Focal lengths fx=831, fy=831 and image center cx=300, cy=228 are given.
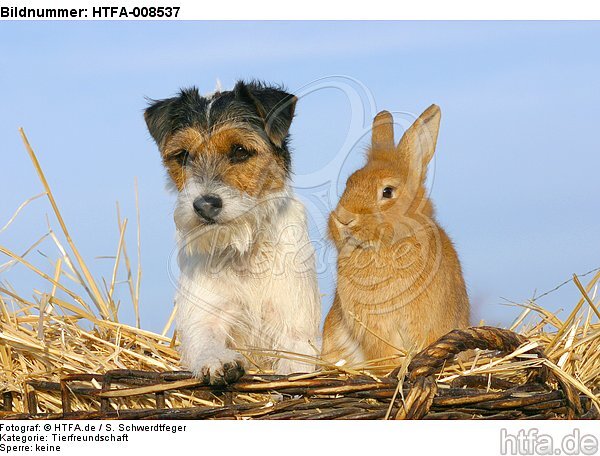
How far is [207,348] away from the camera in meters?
4.71

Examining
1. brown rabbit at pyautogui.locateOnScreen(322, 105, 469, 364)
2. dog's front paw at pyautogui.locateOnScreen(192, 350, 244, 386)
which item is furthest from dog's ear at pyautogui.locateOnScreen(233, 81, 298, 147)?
dog's front paw at pyautogui.locateOnScreen(192, 350, 244, 386)

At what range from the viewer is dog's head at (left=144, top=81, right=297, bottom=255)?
5.01 meters

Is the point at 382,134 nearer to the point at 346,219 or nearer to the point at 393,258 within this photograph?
the point at 346,219

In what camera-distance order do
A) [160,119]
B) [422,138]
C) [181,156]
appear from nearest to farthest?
[422,138] → [181,156] → [160,119]

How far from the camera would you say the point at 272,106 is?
17.8ft

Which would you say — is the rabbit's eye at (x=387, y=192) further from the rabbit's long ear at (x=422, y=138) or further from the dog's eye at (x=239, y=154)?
the dog's eye at (x=239, y=154)

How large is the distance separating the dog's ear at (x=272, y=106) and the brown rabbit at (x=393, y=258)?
2.37 feet

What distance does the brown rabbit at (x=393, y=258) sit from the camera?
473 cm

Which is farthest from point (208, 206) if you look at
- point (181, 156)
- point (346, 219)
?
point (346, 219)

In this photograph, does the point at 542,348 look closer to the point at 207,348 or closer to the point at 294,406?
the point at 294,406

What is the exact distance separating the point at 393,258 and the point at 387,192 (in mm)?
384

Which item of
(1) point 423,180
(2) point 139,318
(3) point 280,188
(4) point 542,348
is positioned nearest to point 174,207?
(3) point 280,188

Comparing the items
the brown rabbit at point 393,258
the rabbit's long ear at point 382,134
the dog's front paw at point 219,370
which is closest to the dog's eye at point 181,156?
the brown rabbit at point 393,258
